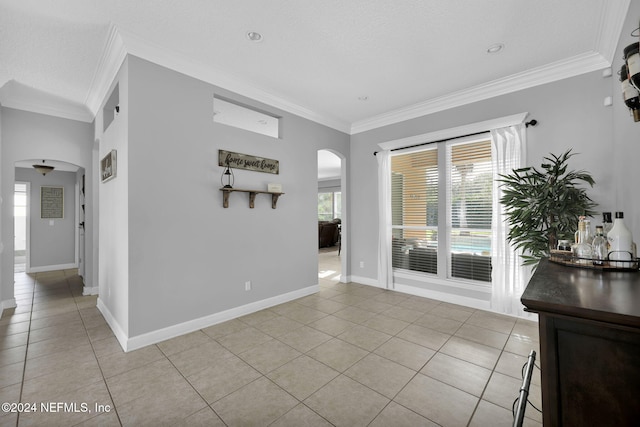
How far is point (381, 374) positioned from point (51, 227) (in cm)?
793

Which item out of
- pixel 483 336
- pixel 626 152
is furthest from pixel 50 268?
pixel 626 152

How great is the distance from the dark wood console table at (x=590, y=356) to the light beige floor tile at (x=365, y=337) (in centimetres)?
188

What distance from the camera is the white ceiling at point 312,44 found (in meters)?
2.21

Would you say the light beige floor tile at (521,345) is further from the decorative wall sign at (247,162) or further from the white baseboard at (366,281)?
the decorative wall sign at (247,162)

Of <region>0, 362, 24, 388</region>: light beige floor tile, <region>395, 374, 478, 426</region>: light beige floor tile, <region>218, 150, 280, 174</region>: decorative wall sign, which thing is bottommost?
<region>395, 374, 478, 426</region>: light beige floor tile

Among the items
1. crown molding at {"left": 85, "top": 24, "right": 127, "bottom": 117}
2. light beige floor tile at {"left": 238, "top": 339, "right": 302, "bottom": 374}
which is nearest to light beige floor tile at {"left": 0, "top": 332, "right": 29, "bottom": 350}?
light beige floor tile at {"left": 238, "top": 339, "right": 302, "bottom": 374}

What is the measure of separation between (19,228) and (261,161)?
10.1 m

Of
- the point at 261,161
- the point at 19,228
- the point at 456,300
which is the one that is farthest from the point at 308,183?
the point at 19,228

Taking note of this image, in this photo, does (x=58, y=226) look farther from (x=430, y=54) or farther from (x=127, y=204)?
(x=430, y=54)

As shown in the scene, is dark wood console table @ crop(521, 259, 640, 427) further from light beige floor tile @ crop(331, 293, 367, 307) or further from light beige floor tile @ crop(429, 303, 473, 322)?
light beige floor tile @ crop(331, 293, 367, 307)

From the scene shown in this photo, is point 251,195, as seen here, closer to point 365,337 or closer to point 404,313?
point 365,337

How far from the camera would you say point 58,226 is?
20.9 ft

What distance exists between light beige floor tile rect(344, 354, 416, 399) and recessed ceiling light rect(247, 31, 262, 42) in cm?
306

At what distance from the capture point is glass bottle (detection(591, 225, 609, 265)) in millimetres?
1399
